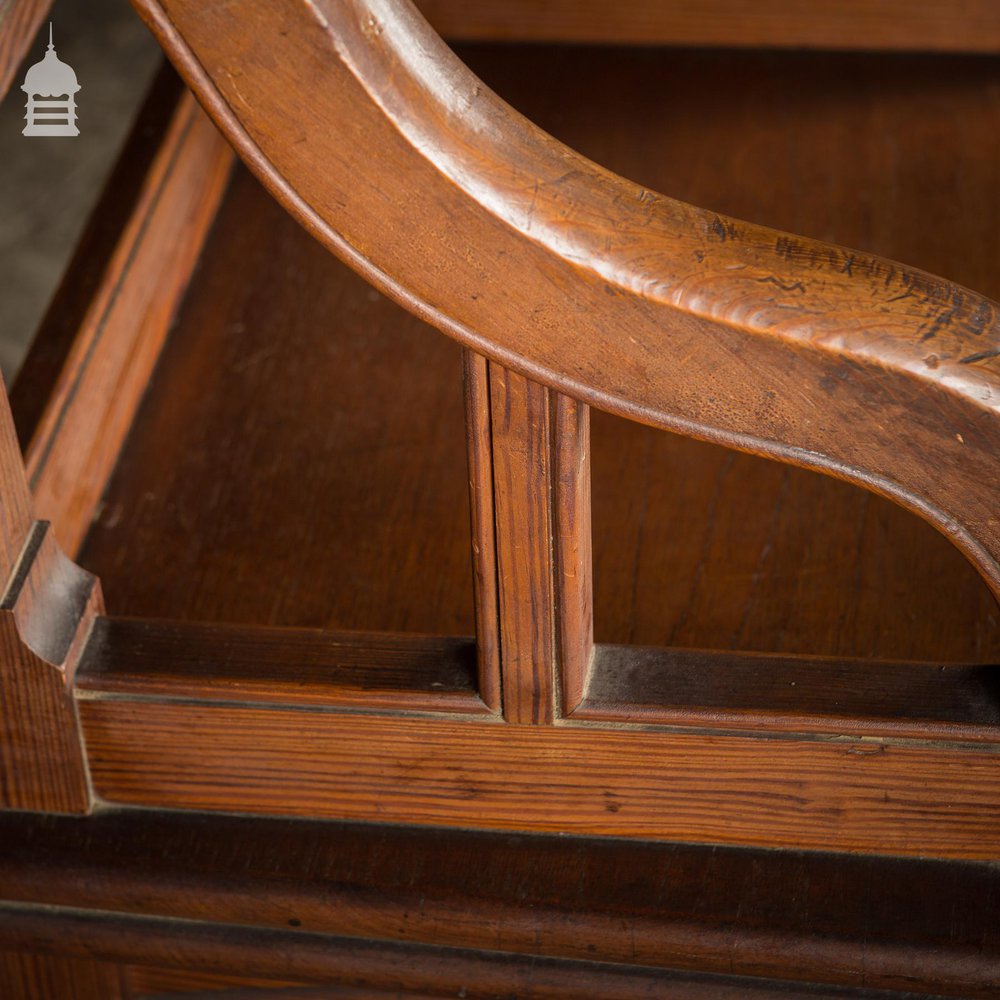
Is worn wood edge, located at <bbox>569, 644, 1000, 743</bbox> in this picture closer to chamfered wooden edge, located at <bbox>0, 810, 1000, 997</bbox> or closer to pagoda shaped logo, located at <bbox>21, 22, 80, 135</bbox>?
chamfered wooden edge, located at <bbox>0, 810, 1000, 997</bbox>

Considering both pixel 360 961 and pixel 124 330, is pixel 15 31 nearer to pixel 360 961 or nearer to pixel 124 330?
pixel 124 330

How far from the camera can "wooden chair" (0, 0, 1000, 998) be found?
598mm

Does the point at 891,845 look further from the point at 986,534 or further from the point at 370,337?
the point at 370,337

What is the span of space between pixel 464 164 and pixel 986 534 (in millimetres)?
287

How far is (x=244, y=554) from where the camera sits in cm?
102

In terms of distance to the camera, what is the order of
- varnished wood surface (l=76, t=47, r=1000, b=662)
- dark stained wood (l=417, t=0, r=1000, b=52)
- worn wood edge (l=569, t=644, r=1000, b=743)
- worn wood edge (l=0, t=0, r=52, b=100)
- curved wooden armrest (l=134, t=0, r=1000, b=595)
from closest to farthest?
curved wooden armrest (l=134, t=0, r=1000, b=595) < worn wood edge (l=569, t=644, r=1000, b=743) < worn wood edge (l=0, t=0, r=52, b=100) < varnished wood surface (l=76, t=47, r=1000, b=662) < dark stained wood (l=417, t=0, r=1000, b=52)

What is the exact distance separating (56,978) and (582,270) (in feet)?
2.16

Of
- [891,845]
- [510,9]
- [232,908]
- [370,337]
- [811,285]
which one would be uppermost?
[510,9]

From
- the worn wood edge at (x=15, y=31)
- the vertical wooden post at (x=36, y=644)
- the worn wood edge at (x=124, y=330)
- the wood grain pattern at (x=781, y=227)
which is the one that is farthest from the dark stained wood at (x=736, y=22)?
the vertical wooden post at (x=36, y=644)

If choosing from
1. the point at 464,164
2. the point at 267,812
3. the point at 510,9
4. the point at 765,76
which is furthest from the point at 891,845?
the point at 510,9

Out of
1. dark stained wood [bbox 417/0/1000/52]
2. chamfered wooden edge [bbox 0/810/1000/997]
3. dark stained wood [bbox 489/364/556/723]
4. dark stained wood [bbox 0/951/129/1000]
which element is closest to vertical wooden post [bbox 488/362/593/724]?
dark stained wood [bbox 489/364/556/723]

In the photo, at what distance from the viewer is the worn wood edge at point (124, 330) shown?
102 cm

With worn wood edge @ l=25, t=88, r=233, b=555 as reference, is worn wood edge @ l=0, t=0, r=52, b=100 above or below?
above

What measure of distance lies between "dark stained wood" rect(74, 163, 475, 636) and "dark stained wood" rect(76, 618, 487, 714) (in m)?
→ 0.14
